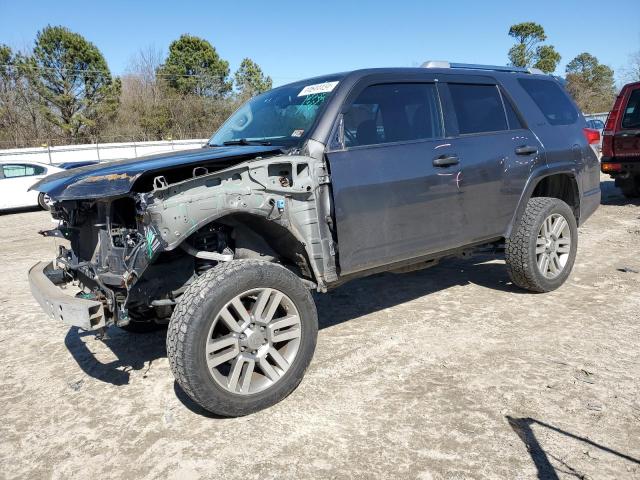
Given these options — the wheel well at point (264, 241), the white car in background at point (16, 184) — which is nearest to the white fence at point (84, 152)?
the white car in background at point (16, 184)

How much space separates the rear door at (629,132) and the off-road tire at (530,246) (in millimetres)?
5276

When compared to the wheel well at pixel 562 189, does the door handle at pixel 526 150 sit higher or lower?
higher

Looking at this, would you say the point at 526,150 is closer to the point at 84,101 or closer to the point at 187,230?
the point at 187,230

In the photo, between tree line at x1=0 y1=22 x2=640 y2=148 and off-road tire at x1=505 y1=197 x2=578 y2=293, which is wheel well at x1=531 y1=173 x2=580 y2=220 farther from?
tree line at x1=0 y1=22 x2=640 y2=148

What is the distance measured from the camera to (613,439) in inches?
98.9

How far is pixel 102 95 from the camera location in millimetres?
35781

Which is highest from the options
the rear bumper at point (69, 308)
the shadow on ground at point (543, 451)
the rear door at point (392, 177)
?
the rear door at point (392, 177)

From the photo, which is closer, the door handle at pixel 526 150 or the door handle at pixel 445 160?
the door handle at pixel 445 160

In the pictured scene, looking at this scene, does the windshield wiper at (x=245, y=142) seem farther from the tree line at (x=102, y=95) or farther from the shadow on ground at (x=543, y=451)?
A: the tree line at (x=102, y=95)

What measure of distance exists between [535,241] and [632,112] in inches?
247

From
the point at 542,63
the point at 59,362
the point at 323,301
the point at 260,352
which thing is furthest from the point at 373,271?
the point at 542,63

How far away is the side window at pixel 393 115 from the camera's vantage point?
3.42 metres

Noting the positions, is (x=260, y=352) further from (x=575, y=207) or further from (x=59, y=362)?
(x=575, y=207)

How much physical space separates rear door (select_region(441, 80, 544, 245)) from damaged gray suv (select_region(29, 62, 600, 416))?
1 centimetres
